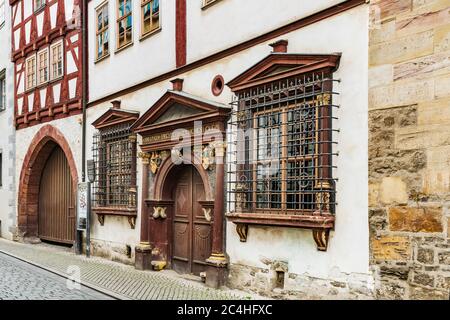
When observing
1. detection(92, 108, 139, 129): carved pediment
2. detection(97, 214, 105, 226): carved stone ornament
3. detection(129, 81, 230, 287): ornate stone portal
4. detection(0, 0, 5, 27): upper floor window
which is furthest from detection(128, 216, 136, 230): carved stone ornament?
detection(0, 0, 5, 27): upper floor window

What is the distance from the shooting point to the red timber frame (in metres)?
15.2

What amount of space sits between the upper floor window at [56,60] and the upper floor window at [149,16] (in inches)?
179

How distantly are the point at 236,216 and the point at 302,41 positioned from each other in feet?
8.70

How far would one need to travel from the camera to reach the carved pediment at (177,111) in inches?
378

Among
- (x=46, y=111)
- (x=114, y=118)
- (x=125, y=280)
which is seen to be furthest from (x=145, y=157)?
(x=46, y=111)

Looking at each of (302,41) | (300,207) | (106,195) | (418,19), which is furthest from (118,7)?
(418,19)

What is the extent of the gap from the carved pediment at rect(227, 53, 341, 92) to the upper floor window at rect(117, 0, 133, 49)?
438cm

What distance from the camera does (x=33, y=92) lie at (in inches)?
698

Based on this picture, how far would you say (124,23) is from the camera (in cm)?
1296

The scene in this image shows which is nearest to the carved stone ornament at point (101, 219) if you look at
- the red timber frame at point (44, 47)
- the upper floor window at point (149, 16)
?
the red timber frame at point (44, 47)

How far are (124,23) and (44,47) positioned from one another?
4921 millimetres

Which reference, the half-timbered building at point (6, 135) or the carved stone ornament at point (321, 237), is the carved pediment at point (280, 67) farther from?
the half-timbered building at point (6, 135)
